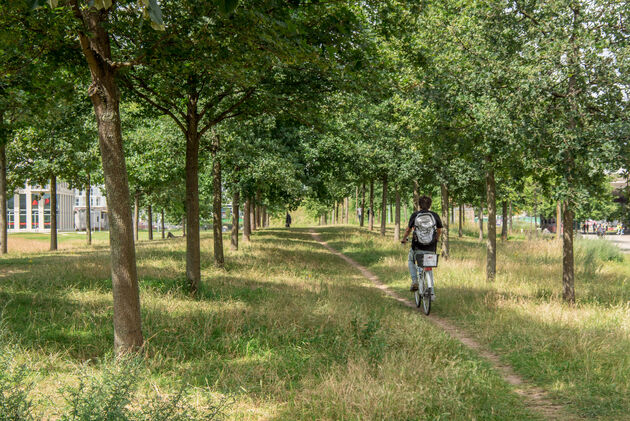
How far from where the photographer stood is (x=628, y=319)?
286 inches

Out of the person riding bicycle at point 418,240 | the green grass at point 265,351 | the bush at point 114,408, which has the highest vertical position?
the person riding bicycle at point 418,240

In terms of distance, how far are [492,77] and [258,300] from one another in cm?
637

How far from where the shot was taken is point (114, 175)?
530 centimetres

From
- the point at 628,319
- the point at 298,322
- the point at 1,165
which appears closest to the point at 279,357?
the point at 298,322

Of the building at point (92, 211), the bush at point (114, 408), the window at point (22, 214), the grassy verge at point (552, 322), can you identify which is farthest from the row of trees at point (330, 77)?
the building at point (92, 211)

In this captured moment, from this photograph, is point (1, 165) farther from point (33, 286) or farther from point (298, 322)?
point (298, 322)

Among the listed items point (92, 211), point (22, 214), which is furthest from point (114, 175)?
point (92, 211)

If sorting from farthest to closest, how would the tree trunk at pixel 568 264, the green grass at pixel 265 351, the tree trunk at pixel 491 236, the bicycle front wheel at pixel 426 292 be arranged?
the tree trunk at pixel 491 236 → the tree trunk at pixel 568 264 → the bicycle front wheel at pixel 426 292 → the green grass at pixel 265 351

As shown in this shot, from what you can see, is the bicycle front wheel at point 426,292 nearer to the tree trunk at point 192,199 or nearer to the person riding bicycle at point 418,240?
the person riding bicycle at point 418,240

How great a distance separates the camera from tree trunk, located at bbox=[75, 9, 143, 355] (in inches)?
207

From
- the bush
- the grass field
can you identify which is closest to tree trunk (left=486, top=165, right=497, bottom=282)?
the grass field

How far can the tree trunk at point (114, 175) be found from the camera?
5.27m

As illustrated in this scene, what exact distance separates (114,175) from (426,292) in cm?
594

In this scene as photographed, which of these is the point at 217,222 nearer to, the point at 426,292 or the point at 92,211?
the point at 426,292
